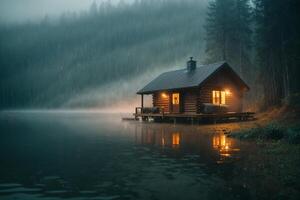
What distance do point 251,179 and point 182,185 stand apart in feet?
6.92

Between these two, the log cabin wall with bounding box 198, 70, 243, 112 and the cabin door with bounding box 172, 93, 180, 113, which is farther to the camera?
the cabin door with bounding box 172, 93, 180, 113

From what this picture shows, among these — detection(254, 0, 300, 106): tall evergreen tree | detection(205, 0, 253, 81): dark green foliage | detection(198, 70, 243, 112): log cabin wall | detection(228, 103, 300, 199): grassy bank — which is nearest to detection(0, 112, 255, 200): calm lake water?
detection(228, 103, 300, 199): grassy bank

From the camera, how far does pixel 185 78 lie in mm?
36750

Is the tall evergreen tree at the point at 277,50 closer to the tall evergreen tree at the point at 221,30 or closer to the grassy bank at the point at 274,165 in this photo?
the tall evergreen tree at the point at 221,30

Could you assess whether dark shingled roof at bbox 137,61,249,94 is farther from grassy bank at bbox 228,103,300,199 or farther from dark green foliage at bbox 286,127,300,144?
dark green foliage at bbox 286,127,300,144

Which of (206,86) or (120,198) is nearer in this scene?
(120,198)

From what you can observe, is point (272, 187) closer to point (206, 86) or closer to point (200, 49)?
point (206, 86)

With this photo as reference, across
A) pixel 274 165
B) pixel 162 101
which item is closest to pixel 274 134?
pixel 274 165

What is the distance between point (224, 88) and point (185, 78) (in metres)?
4.96

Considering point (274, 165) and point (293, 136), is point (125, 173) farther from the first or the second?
point (293, 136)

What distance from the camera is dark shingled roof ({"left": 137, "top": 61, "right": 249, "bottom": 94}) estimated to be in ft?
110

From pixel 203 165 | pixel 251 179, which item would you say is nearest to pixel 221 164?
pixel 203 165

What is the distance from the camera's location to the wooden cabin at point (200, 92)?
1315 inches

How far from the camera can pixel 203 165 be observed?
412 inches
